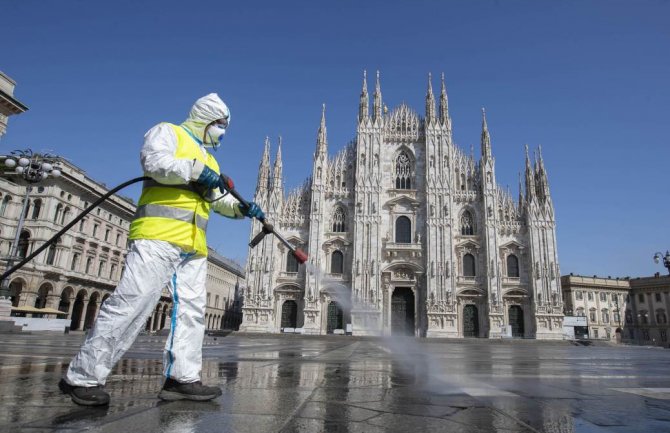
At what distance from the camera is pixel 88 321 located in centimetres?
3466

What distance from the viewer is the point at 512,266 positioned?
30172mm

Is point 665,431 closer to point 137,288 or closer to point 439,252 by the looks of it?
point 137,288

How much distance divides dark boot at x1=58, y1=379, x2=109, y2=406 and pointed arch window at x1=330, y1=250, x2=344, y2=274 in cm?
2803

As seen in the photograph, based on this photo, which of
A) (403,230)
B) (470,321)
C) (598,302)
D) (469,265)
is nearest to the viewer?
(470,321)

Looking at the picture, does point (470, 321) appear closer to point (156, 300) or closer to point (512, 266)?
point (512, 266)

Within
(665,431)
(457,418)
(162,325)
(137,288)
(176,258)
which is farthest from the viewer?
(162,325)

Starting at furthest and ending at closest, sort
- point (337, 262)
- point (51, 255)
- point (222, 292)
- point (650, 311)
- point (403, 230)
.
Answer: point (222, 292), point (650, 311), point (403, 230), point (337, 262), point (51, 255)

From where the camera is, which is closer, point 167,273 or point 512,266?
point 167,273

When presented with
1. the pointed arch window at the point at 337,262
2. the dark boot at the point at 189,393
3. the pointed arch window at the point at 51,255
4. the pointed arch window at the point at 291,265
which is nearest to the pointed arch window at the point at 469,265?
the pointed arch window at the point at 337,262

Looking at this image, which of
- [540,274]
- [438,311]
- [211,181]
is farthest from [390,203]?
[211,181]

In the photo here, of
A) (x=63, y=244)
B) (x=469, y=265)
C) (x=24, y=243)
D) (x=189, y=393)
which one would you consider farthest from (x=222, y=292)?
(x=189, y=393)

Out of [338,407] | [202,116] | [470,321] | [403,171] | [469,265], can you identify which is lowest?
[338,407]

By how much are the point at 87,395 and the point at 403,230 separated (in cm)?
2950

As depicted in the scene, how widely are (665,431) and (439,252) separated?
28.1 m
